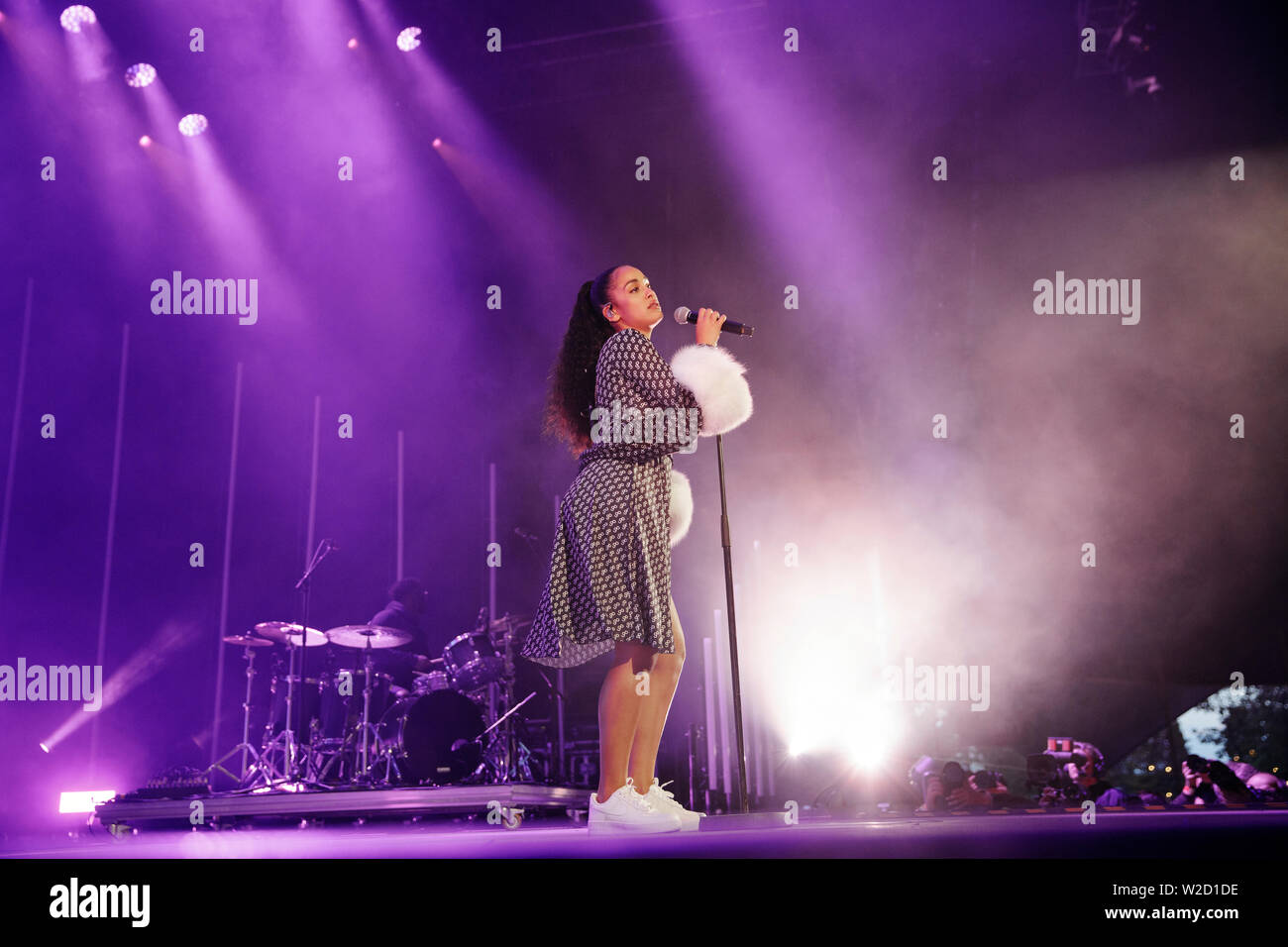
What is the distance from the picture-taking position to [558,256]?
257 inches

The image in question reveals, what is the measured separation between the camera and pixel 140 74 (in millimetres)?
6098

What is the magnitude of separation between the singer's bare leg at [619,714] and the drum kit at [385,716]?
8.59ft

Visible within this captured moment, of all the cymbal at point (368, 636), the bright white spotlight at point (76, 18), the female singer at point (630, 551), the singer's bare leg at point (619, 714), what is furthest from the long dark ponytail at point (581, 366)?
the bright white spotlight at point (76, 18)

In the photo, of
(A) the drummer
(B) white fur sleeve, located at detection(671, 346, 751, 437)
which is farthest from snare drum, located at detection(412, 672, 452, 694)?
(B) white fur sleeve, located at detection(671, 346, 751, 437)

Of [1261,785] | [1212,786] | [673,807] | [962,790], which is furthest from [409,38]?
[1261,785]

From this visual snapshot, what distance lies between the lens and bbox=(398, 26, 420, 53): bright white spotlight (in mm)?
6121

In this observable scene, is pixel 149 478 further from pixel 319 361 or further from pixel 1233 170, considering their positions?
pixel 1233 170

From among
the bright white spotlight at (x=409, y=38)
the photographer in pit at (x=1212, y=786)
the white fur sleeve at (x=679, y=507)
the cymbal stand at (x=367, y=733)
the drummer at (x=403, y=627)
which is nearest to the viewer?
the white fur sleeve at (x=679, y=507)

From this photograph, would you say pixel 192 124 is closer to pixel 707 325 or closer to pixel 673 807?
pixel 707 325

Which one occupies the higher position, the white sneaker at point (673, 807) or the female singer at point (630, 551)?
the female singer at point (630, 551)

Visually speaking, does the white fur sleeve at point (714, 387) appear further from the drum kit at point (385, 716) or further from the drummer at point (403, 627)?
the drummer at point (403, 627)

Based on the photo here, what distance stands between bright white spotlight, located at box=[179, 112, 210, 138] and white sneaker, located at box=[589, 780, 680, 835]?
5483mm

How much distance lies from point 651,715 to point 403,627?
3.62 m

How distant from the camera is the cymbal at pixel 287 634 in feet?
17.6
